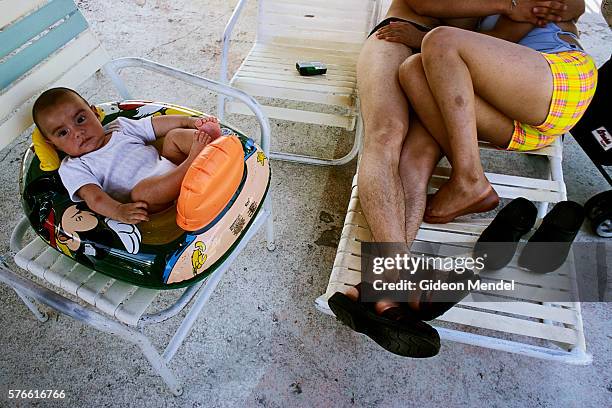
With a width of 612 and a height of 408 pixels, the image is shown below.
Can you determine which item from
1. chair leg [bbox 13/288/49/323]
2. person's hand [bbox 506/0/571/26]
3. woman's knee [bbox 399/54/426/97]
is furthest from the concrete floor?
person's hand [bbox 506/0/571/26]

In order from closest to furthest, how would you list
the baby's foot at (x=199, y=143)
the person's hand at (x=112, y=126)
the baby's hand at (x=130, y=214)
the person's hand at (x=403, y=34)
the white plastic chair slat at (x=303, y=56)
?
the baby's hand at (x=130, y=214), the baby's foot at (x=199, y=143), the person's hand at (x=112, y=126), the person's hand at (x=403, y=34), the white plastic chair slat at (x=303, y=56)

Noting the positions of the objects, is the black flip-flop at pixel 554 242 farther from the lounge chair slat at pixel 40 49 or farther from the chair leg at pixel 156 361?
the lounge chair slat at pixel 40 49

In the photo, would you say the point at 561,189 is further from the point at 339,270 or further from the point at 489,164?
the point at 339,270

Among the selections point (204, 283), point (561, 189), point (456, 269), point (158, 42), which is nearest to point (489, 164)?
point (561, 189)

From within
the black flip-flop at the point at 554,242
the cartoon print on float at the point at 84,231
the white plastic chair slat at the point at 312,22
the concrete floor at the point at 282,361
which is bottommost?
the concrete floor at the point at 282,361

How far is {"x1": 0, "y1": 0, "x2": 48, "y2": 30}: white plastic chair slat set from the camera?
1.27m

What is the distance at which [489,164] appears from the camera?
2.08m

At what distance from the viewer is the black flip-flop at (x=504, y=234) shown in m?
1.35

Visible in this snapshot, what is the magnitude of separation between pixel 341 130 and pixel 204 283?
4.12 ft

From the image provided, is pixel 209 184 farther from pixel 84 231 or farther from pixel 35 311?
pixel 35 311

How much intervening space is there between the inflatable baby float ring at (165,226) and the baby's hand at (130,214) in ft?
0.05

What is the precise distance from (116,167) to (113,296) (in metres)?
0.37

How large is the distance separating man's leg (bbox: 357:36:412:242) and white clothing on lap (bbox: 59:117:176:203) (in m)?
0.61

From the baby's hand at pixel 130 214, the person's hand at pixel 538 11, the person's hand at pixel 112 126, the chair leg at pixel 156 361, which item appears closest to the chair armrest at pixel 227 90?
the person's hand at pixel 112 126
